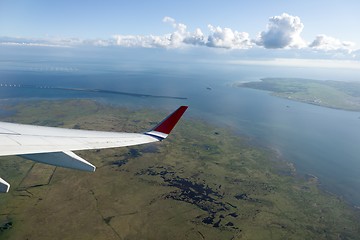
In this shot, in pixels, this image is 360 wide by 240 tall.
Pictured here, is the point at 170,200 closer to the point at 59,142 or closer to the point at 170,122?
the point at 170,122

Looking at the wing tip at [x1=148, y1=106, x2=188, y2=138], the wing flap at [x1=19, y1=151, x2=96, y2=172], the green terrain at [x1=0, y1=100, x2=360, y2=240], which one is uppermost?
the wing tip at [x1=148, y1=106, x2=188, y2=138]

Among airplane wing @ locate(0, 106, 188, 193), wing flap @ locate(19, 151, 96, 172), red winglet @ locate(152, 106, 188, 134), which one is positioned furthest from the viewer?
red winglet @ locate(152, 106, 188, 134)

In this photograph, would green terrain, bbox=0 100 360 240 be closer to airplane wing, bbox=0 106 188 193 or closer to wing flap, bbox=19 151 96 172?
airplane wing, bbox=0 106 188 193

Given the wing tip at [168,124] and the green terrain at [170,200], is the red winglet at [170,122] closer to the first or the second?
the wing tip at [168,124]

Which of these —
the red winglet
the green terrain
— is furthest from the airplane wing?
the green terrain

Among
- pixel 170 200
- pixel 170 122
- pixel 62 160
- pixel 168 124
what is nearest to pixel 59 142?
pixel 62 160

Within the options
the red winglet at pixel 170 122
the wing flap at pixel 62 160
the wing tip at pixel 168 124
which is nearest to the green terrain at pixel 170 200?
the wing tip at pixel 168 124
